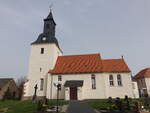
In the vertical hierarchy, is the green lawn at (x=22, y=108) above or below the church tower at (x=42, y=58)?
below

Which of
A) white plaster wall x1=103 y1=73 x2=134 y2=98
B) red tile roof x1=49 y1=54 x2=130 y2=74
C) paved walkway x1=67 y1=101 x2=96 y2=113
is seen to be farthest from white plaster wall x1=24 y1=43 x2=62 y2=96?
paved walkway x1=67 y1=101 x2=96 y2=113

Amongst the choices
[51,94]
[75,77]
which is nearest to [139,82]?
[75,77]

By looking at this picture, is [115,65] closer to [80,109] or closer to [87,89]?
[87,89]

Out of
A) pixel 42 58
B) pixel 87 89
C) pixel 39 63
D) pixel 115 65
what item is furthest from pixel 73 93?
pixel 115 65

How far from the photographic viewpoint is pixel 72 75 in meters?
30.8

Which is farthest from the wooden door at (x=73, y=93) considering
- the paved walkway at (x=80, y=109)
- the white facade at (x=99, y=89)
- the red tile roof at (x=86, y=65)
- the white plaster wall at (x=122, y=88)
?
the paved walkway at (x=80, y=109)

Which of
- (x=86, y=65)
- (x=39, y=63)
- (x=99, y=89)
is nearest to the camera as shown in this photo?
(x=99, y=89)

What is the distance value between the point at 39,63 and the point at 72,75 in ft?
27.4

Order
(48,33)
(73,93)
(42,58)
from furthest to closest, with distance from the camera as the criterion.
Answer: (48,33)
(42,58)
(73,93)

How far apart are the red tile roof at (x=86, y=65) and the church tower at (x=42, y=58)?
2192 mm

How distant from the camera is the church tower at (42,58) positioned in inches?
1235

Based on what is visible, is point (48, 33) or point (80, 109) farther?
point (48, 33)

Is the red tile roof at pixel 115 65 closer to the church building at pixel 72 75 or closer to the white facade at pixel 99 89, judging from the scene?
the church building at pixel 72 75

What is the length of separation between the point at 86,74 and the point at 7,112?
706 inches
